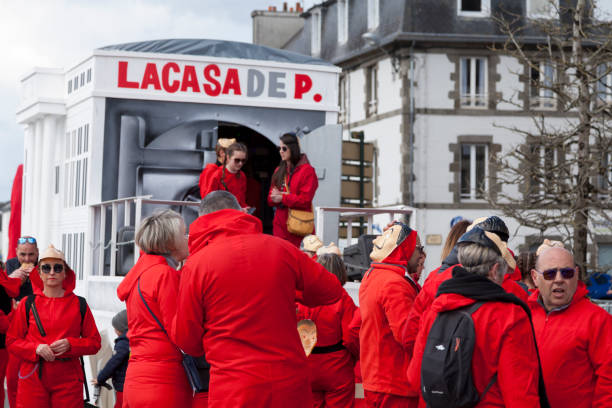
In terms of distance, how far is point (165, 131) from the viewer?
1330cm

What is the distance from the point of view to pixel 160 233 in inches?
225

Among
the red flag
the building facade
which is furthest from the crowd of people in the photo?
the building facade

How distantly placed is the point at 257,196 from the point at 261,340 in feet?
32.5

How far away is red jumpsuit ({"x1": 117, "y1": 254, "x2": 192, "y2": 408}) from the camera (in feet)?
18.0

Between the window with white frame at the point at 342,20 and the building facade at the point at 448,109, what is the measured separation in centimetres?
342

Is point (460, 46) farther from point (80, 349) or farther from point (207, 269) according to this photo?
point (207, 269)

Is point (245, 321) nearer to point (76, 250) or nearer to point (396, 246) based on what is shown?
point (396, 246)

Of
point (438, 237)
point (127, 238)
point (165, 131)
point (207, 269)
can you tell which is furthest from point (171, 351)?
point (438, 237)

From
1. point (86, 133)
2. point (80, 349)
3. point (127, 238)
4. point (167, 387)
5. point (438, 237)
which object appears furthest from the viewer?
point (438, 237)

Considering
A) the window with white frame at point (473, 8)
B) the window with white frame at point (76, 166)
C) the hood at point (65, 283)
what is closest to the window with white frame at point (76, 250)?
the window with white frame at point (76, 166)

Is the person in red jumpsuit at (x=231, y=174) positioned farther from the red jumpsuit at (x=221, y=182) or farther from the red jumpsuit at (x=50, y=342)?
the red jumpsuit at (x=50, y=342)

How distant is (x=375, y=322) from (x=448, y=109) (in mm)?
27652

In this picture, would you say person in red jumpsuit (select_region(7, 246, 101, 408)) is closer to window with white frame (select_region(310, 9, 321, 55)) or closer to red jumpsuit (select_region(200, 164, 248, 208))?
red jumpsuit (select_region(200, 164, 248, 208))

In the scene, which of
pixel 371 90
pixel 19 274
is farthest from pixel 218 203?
pixel 371 90
